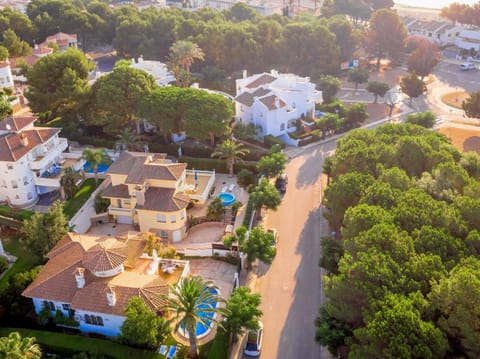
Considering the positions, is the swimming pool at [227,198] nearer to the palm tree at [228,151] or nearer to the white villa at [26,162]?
the palm tree at [228,151]

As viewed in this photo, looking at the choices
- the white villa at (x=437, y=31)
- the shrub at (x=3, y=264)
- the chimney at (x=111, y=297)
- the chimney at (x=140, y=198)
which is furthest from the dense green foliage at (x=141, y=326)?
the white villa at (x=437, y=31)

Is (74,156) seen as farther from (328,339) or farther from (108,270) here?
(328,339)

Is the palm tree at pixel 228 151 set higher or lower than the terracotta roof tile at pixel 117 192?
higher

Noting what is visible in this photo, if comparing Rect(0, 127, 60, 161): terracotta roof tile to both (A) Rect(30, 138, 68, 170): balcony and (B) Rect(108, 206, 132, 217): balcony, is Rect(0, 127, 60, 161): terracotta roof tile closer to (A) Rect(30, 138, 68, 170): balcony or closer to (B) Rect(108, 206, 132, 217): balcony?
(A) Rect(30, 138, 68, 170): balcony

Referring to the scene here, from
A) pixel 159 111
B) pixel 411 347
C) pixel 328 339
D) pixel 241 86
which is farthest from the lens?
pixel 241 86

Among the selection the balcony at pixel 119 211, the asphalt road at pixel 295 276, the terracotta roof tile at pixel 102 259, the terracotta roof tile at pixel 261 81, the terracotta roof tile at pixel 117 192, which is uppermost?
the terracotta roof tile at pixel 261 81

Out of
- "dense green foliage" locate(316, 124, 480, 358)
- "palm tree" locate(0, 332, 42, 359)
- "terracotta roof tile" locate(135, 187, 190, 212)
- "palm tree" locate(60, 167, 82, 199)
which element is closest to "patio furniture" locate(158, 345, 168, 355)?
"palm tree" locate(0, 332, 42, 359)

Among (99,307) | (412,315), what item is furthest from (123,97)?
(412,315)

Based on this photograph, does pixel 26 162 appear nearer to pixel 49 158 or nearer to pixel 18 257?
pixel 49 158
